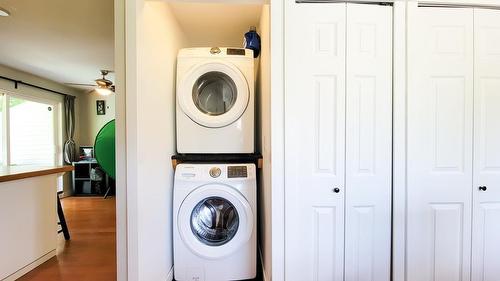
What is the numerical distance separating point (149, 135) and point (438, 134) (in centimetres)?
168

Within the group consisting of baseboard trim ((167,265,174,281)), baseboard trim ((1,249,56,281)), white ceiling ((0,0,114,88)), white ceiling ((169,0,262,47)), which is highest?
white ceiling ((0,0,114,88))

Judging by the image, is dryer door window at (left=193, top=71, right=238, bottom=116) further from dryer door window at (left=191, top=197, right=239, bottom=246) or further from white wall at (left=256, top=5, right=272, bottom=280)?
dryer door window at (left=191, top=197, right=239, bottom=246)

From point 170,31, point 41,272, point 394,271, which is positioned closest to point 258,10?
point 170,31

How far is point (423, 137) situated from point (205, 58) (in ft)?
5.12

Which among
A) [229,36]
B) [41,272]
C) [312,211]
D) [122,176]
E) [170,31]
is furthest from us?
[229,36]

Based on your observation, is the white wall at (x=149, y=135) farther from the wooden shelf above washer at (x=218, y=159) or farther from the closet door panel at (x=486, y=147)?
the closet door panel at (x=486, y=147)

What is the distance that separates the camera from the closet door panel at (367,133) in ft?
4.66

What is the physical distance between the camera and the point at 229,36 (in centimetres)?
251

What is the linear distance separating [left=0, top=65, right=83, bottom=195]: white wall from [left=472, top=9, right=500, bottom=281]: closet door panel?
5.39 m

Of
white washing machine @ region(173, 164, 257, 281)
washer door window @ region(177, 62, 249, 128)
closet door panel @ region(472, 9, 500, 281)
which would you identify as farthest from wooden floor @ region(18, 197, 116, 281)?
closet door panel @ region(472, 9, 500, 281)

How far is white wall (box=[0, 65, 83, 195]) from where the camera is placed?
378 cm

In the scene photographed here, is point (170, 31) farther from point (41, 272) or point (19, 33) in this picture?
point (41, 272)

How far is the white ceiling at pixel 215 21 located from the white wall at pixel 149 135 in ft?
0.54

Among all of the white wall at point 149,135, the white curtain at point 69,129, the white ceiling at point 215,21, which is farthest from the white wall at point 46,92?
the white wall at point 149,135
